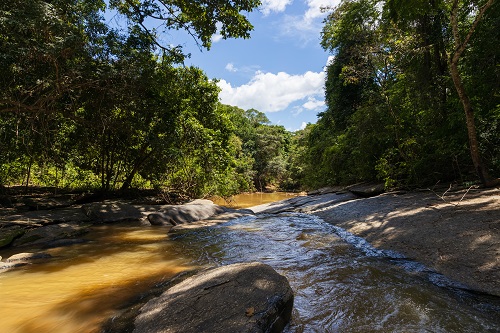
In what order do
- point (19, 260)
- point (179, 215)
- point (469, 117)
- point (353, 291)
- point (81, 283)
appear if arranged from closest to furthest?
point (353, 291) → point (81, 283) → point (19, 260) → point (469, 117) → point (179, 215)

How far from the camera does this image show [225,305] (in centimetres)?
252

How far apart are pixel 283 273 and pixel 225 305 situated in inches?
70.5

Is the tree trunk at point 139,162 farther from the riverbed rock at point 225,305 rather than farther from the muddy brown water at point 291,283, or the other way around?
the riverbed rock at point 225,305

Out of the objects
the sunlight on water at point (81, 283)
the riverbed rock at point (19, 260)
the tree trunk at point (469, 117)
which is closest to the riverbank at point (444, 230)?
the tree trunk at point (469, 117)

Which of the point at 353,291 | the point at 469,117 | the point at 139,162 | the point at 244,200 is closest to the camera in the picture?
the point at 353,291

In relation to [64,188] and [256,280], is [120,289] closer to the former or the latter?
[256,280]

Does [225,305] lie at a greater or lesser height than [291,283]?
greater

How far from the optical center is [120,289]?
375 cm

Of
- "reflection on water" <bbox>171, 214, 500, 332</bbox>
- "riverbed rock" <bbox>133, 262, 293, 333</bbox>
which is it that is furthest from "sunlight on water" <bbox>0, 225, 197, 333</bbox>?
"reflection on water" <bbox>171, 214, 500, 332</bbox>

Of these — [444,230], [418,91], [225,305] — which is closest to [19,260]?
[225,305]

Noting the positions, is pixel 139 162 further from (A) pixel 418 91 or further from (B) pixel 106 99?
(A) pixel 418 91

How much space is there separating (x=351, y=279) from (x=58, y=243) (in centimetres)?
611

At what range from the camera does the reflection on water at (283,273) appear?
2.69 metres

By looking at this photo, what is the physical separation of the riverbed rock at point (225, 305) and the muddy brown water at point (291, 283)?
13.8 inches
